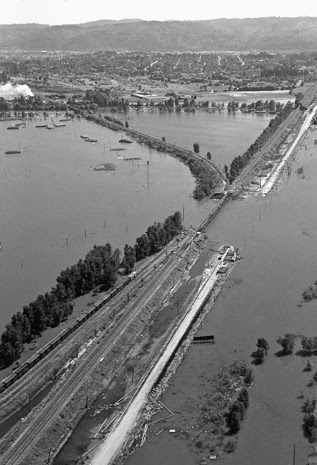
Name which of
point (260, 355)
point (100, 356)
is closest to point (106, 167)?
point (100, 356)

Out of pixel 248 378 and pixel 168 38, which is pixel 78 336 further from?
pixel 168 38

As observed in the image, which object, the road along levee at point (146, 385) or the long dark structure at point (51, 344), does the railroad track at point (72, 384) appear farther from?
the road along levee at point (146, 385)

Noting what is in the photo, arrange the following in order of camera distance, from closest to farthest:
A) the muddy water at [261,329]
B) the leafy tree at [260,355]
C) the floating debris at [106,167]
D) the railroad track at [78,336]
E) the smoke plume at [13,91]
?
the muddy water at [261,329] < the railroad track at [78,336] < the leafy tree at [260,355] < the floating debris at [106,167] < the smoke plume at [13,91]

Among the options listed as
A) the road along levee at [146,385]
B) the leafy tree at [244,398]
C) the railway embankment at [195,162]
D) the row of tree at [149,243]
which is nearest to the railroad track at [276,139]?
the railway embankment at [195,162]

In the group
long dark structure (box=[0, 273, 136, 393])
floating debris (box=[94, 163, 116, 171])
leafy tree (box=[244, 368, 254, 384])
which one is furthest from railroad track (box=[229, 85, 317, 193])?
leafy tree (box=[244, 368, 254, 384])

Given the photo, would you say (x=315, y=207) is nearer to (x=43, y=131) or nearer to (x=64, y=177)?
(x=64, y=177)

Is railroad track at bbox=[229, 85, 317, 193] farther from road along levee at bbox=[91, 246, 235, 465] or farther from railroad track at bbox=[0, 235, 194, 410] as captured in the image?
road along levee at bbox=[91, 246, 235, 465]
